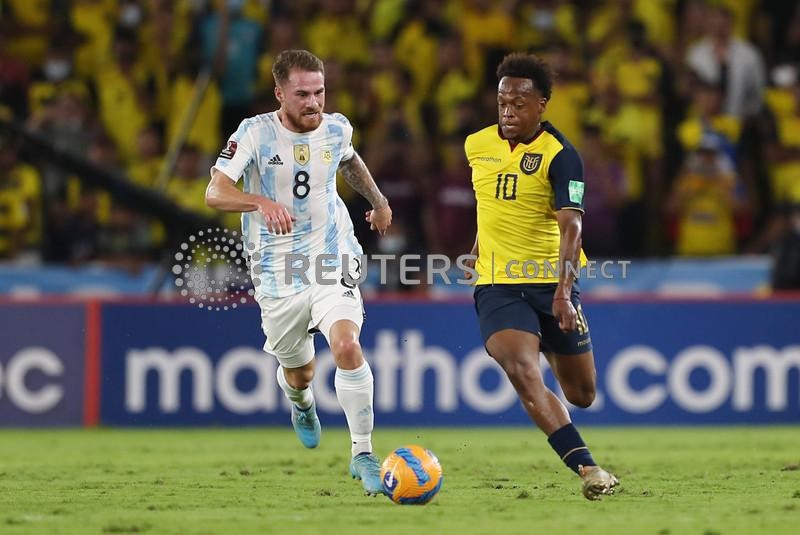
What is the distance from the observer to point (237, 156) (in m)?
9.09

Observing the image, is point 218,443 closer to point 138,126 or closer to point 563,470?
point 563,470

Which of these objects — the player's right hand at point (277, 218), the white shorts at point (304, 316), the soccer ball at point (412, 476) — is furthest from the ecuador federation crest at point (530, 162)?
the soccer ball at point (412, 476)

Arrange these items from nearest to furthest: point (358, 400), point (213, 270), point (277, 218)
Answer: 1. point (277, 218)
2. point (358, 400)
3. point (213, 270)

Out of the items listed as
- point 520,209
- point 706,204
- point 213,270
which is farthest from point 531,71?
point 706,204

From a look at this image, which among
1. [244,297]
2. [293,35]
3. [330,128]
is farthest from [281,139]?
[293,35]

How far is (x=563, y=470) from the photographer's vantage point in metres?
10.6

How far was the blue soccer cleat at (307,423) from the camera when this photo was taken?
10.7 m

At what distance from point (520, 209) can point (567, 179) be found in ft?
1.32

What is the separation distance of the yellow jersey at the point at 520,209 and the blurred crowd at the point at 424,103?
20.9 ft

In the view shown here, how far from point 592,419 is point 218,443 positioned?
3.85 meters

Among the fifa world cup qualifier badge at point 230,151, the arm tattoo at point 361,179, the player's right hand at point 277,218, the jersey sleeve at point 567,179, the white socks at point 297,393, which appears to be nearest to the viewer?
the player's right hand at point 277,218

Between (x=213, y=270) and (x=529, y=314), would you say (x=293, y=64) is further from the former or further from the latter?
(x=213, y=270)

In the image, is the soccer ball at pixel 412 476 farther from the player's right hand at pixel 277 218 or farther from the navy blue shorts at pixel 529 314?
the player's right hand at pixel 277 218

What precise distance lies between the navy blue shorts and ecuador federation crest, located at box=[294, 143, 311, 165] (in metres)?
1.32
